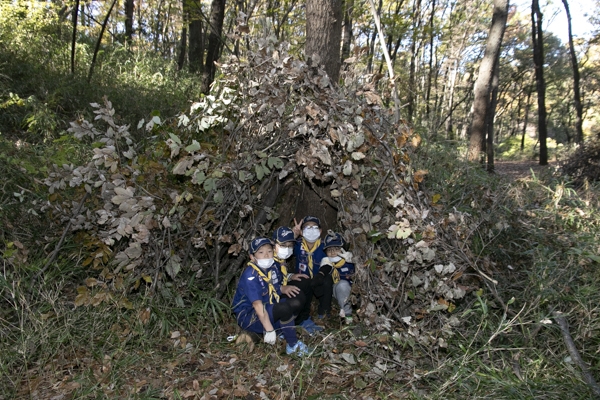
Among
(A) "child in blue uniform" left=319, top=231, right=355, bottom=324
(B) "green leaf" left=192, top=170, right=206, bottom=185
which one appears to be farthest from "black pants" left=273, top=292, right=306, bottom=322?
(B) "green leaf" left=192, top=170, right=206, bottom=185

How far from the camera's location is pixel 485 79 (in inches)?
304

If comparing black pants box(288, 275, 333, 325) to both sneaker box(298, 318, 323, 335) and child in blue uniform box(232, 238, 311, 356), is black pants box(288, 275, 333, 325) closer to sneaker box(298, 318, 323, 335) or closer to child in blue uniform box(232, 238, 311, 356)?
sneaker box(298, 318, 323, 335)

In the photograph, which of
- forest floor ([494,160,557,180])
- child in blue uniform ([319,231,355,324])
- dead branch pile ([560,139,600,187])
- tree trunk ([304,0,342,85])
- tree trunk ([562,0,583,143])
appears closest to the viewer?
child in blue uniform ([319,231,355,324])

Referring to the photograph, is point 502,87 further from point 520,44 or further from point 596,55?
point 596,55

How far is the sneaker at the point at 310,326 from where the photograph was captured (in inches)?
144

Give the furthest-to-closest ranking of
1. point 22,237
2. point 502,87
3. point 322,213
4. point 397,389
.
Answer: point 502,87, point 322,213, point 22,237, point 397,389

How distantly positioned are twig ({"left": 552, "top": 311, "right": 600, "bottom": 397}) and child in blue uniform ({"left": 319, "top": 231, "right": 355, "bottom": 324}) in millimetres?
1599

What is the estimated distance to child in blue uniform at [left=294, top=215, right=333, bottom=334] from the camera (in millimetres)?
3779

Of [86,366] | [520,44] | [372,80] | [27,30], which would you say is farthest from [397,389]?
[520,44]

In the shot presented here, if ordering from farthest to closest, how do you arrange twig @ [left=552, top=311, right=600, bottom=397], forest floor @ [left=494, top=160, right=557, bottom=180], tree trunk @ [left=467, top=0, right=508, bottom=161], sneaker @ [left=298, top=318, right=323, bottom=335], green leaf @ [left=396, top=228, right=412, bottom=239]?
forest floor @ [left=494, top=160, right=557, bottom=180], tree trunk @ [left=467, top=0, right=508, bottom=161], sneaker @ [left=298, top=318, right=323, bottom=335], green leaf @ [left=396, top=228, right=412, bottom=239], twig @ [left=552, top=311, right=600, bottom=397]

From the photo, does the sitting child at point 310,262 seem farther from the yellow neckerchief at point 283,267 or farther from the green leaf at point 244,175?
the green leaf at point 244,175

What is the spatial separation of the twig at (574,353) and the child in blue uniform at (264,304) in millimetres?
1842

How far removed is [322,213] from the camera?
4254 millimetres

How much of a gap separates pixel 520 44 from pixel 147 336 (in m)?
27.9
